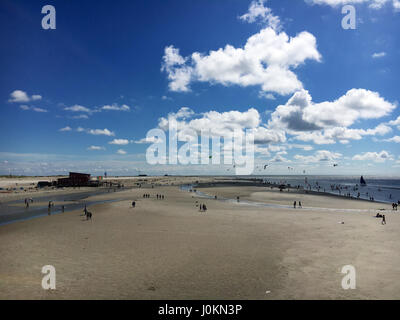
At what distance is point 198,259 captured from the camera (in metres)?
15.9

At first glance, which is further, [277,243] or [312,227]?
[312,227]

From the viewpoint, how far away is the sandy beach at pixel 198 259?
11.5 meters

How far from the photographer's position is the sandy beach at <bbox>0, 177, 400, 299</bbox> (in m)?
11.5

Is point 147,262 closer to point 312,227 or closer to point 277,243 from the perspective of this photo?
point 277,243
